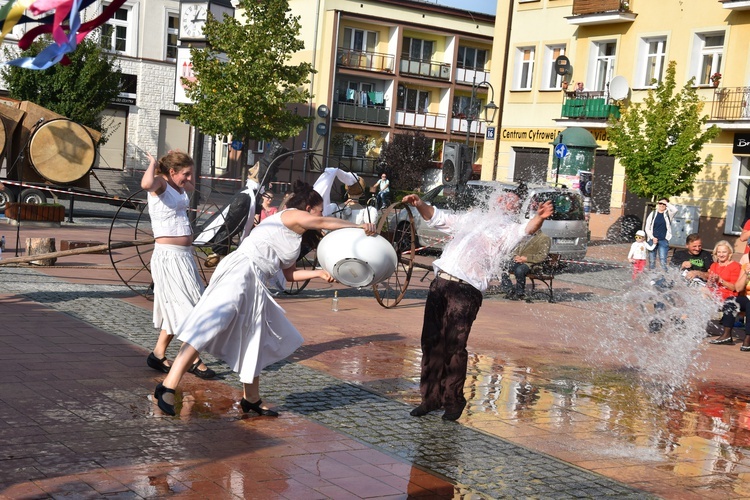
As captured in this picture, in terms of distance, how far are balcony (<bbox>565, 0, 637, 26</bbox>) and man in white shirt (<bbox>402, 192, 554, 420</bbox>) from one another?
26.9 meters

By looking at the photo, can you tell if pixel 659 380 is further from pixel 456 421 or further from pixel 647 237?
A: pixel 647 237

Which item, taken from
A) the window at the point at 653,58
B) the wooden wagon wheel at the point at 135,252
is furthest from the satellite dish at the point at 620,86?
the wooden wagon wheel at the point at 135,252

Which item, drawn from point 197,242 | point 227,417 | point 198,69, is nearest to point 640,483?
point 227,417

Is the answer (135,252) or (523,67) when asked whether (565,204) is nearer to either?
(135,252)

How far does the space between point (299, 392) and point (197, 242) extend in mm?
4656

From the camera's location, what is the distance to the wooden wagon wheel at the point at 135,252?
11.6 meters

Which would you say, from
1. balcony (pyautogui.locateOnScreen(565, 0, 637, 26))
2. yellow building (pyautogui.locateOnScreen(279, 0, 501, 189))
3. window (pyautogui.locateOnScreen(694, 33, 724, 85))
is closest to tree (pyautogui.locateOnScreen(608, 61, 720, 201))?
window (pyautogui.locateOnScreen(694, 33, 724, 85))

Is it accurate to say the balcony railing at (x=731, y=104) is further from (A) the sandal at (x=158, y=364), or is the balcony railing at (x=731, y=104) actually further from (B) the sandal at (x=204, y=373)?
(A) the sandal at (x=158, y=364)

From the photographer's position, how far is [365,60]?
52688mm

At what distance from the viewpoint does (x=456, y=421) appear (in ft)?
24.5

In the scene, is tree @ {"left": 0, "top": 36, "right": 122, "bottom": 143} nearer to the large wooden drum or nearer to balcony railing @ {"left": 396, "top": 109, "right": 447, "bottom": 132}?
the large wooden drum

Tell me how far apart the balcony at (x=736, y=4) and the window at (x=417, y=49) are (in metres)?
26.3

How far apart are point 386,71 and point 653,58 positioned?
74.7 feet

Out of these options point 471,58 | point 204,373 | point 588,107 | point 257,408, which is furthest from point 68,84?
point 257,408
